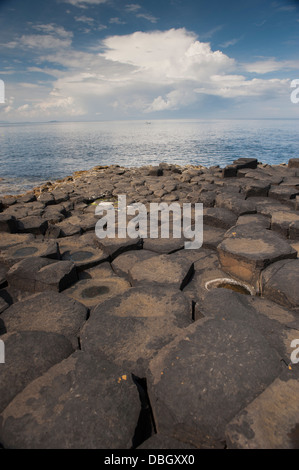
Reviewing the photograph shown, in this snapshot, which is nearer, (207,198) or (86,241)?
(86,241)

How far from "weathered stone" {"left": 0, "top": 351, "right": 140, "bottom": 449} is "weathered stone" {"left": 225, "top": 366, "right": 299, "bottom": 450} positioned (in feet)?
1.69

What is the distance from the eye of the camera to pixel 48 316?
2236 mm

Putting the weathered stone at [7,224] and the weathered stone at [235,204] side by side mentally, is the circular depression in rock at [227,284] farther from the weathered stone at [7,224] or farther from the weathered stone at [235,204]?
the weathered stone at [7,224]

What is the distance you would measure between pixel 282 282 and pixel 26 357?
2265 millimetres

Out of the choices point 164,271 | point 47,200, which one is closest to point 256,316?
point 164,271

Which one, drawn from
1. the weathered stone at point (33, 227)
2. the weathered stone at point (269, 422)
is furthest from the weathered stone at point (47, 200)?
the weathered stone at point (269, 422)

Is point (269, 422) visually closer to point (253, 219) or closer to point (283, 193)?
point (253, 219)

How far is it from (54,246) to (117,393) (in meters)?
2.46

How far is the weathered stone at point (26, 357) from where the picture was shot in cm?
157

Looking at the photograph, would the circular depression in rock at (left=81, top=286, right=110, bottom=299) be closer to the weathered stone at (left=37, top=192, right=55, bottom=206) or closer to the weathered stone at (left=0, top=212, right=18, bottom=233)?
the weathered stone at (left=0, top=212, right=18, bottom=233)

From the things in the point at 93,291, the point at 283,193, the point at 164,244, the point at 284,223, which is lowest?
the point at 93,291
